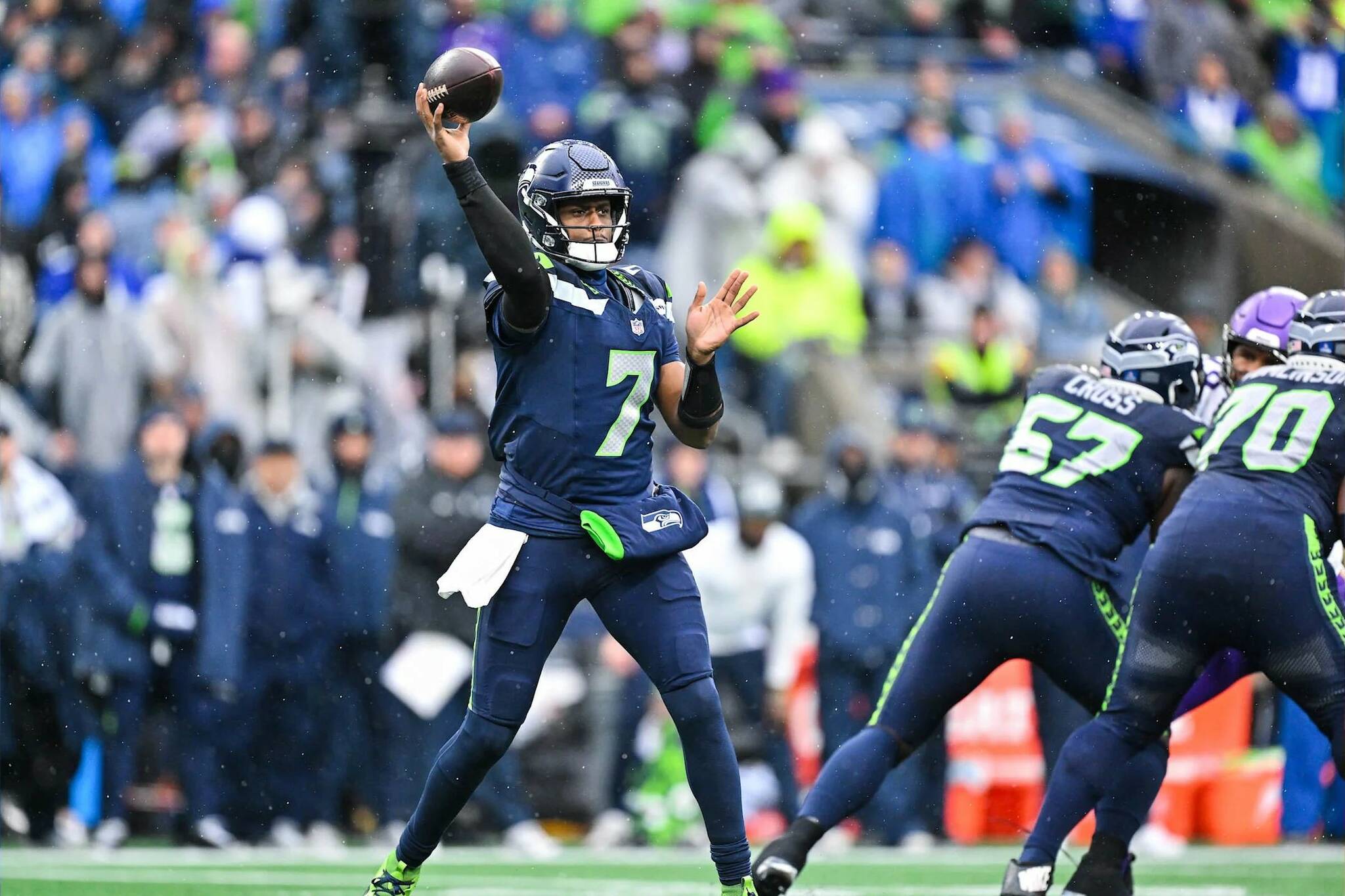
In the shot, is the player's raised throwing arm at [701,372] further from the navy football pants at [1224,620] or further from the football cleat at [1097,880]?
the football cleat at [1097,880]

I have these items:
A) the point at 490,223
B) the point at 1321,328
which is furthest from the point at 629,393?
the point at 1321,328

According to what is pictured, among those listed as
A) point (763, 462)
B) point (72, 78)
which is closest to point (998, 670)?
point (763, 462)

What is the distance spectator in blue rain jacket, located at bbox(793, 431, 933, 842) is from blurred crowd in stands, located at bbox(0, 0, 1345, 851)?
2cm

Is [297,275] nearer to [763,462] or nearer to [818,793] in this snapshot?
[763,462]

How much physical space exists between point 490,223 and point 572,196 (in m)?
0.45

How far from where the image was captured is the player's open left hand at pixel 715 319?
611cm

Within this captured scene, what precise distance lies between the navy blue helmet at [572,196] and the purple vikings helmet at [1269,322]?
85.3 inches

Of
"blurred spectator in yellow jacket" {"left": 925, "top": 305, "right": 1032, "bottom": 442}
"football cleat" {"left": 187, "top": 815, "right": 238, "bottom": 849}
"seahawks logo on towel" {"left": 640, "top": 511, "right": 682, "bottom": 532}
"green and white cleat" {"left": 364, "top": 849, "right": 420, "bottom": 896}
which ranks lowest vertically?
"football cleat" {"left": 187, "top": 815, "right": 238, "bottom": 849}

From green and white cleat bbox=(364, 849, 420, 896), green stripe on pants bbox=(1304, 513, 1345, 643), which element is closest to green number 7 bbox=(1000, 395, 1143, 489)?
green stripe on pants bbox=(1304, 513, 1345, 643)

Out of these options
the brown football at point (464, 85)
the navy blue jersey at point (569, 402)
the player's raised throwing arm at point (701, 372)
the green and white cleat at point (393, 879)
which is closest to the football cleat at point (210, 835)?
the green and white cleat at point (393, 879)

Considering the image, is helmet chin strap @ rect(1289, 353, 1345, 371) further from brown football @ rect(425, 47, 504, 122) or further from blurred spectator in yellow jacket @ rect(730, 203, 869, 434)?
blurred spectator in yellow jacket @ rect(730, 203, 869, 434)

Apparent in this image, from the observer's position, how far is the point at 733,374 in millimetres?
12164

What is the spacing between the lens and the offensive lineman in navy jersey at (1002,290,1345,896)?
6188 millimetres

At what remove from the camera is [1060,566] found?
6.72m
